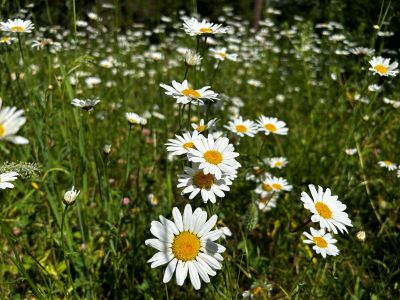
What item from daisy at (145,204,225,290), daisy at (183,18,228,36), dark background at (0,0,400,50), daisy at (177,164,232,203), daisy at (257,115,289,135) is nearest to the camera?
daisy at (145,204,225,290)

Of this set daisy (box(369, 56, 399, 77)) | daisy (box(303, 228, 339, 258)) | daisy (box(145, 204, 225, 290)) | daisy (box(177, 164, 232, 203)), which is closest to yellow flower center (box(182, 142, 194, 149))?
daisy (box(177, 164, 232, 203))

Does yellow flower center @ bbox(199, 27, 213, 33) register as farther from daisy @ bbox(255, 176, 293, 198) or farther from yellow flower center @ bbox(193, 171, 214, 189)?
daisy @ bbox(255, 176, 293, 198)

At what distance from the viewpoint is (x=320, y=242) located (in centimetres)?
143

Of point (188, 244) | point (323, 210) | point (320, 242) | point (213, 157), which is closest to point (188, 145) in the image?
point (213, 157)

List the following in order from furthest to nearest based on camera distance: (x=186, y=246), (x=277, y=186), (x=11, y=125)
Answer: (x=277, y=186) < (x=186, y=246) < (x=11, y=125)

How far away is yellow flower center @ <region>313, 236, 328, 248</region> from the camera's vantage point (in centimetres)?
141

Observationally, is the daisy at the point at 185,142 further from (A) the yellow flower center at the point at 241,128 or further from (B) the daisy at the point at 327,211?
(A) the yellow flower center at the point at 241,128

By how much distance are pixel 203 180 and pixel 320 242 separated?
0.58 meters

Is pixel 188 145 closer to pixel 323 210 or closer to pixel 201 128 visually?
pixel 201 128

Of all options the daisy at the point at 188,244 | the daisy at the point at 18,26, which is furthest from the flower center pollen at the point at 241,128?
the daisy at the point at 18,26

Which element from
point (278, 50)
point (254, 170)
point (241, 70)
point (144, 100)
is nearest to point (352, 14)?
point (278, 50)

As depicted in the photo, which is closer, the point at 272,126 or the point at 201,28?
the point at 201,28

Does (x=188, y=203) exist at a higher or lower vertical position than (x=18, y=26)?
lower

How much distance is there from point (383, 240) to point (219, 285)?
3.70ft
